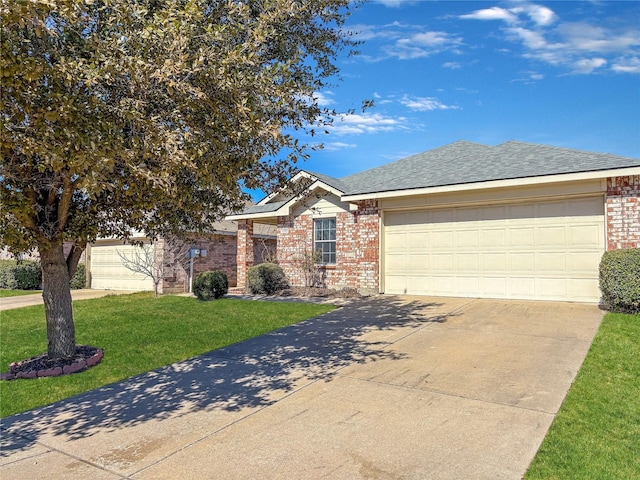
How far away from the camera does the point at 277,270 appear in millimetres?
15586

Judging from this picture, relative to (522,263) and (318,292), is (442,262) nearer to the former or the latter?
(522,263)

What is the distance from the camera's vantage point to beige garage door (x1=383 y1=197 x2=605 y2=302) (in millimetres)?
10758

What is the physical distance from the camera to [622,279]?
362 inches

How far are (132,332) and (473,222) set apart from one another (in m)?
9.10

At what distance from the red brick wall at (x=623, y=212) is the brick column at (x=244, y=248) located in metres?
12.3

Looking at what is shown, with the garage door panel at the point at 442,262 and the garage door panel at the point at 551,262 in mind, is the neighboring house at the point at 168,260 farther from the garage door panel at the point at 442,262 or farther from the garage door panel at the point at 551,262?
the garage door panel at the point at 551,262

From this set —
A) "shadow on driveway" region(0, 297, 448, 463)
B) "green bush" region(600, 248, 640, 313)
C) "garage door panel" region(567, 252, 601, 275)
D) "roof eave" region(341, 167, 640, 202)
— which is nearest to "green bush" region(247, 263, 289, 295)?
"roof eave" region(341, 167, 640, 202)

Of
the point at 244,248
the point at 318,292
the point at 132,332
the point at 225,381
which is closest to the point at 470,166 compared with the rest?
the point at 318,292

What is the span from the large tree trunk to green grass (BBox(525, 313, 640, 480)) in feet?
21.7

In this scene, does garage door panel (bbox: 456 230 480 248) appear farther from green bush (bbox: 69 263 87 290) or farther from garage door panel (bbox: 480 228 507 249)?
green bush (bbox: 69 263 87 290)

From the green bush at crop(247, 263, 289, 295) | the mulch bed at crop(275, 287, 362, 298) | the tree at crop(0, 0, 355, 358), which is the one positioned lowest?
the mulch bed at crop(275, 287, 362, 298)

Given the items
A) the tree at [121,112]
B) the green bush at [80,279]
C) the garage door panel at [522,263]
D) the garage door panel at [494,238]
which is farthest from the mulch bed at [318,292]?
the green bush at [80,279]

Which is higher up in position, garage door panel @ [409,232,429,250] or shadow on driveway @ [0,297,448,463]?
garage door panel @ [409,232,429,250]

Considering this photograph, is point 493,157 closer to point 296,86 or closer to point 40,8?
point 296,86
